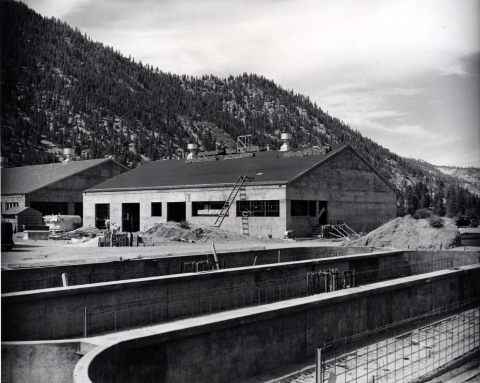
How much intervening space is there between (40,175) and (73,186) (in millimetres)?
4492

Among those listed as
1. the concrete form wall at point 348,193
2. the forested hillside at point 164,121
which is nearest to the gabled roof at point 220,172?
the concrete form wall at point 348,193

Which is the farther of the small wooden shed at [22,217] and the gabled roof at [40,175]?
the gabled roof at [40,175]

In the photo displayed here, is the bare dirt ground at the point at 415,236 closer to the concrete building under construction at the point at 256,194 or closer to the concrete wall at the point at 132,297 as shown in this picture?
the concrete building under construction at the point at 256,194

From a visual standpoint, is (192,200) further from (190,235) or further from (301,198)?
(301,198)

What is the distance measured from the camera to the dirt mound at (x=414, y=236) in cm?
2562

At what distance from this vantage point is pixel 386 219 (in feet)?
146

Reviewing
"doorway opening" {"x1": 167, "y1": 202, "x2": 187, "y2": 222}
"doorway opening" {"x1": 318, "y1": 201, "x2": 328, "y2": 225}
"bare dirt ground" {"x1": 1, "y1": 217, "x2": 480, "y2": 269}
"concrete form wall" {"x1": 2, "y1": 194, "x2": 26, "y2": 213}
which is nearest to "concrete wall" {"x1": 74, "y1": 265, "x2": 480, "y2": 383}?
"bare dirt ground" {"x1": 1, "y1": 217, "x2": 480, "y2": 269}

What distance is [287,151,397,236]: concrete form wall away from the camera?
A: 36.8 m

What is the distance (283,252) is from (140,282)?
1236 cm

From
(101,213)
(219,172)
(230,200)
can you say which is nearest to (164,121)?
(101,213)

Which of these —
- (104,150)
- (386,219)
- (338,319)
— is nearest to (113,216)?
(386,219)

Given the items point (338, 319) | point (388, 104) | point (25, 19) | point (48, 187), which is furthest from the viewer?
point (48, 187)

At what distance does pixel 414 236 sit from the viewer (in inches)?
1072

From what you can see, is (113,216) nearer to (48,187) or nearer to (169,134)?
(48,187)
